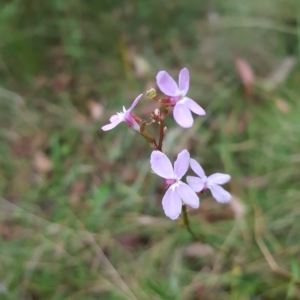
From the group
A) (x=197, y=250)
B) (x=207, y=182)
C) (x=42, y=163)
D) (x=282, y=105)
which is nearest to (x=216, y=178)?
(x=207, y=182)

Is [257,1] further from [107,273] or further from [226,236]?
[107,273]

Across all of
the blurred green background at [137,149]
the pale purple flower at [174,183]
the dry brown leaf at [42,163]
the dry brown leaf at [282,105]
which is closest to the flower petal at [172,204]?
the pale purple flower at [174,183]

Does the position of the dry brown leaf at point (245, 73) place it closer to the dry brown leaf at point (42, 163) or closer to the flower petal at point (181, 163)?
the dry brown leaf at point (42, 163)

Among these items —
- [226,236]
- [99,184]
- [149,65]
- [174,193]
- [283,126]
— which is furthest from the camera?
[149,65]

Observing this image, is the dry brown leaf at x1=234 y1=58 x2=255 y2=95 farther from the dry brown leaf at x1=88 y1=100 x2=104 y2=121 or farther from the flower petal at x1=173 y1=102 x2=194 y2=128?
the flower petal at x1=173 y1=102 x2=194 y2=128

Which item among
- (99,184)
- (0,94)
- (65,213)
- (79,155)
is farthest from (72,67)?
(65,213)

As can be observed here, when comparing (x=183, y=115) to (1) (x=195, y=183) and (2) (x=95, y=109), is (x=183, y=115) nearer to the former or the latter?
(1) (x=195, y=183)
